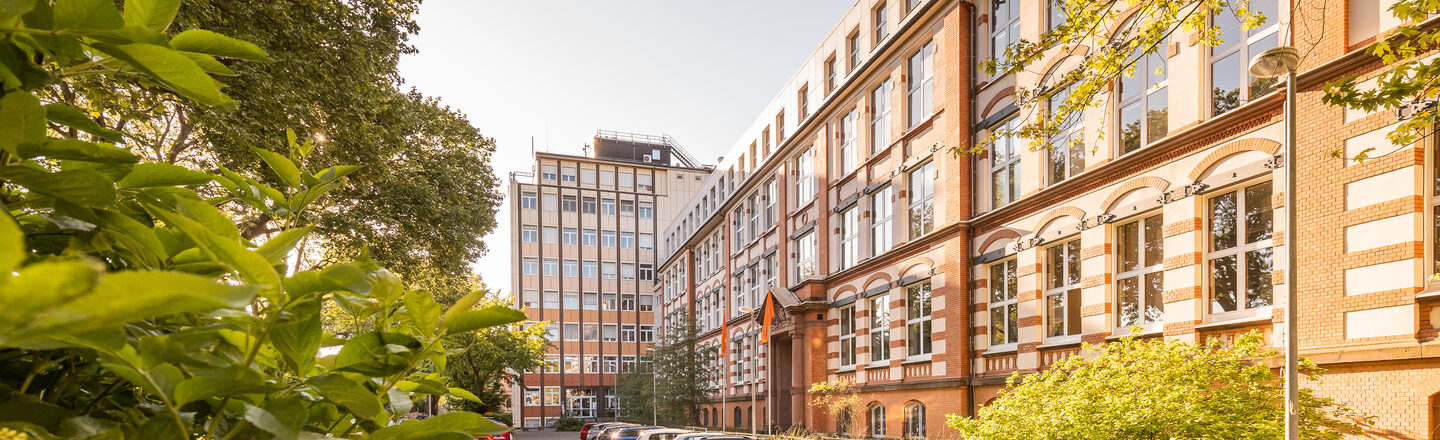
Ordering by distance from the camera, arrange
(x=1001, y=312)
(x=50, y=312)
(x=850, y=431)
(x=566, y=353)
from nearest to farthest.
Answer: (x=50, y=312)
(x=1001, y=312)
(x=850, y=431)
(x=566, y=353)

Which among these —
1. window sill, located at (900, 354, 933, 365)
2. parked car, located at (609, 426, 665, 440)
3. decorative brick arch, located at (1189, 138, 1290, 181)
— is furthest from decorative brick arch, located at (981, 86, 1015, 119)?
parked car, located at (609, 426, 665, 440)

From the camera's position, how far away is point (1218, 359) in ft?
37.7

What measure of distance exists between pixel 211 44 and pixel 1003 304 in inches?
862

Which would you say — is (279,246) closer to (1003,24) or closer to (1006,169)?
(1006,169)

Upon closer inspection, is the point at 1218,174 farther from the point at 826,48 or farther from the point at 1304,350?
the point at 826,48

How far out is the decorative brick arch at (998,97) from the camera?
20.8 metres

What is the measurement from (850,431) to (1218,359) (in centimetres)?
1747

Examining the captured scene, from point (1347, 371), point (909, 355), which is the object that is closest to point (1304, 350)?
point (1347, 371)

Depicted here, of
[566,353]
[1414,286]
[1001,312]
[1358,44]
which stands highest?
[1358,44]

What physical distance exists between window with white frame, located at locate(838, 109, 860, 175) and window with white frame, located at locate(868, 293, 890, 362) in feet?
16.7

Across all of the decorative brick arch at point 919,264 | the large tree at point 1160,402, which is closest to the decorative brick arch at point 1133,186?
the large tree at point 1160,402

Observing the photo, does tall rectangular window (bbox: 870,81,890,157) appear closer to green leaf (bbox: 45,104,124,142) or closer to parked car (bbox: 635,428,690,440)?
parked car (bbox: 635,428,690,440)

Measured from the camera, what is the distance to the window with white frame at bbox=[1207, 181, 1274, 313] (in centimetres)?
1448

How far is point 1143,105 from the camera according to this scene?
17.2m
